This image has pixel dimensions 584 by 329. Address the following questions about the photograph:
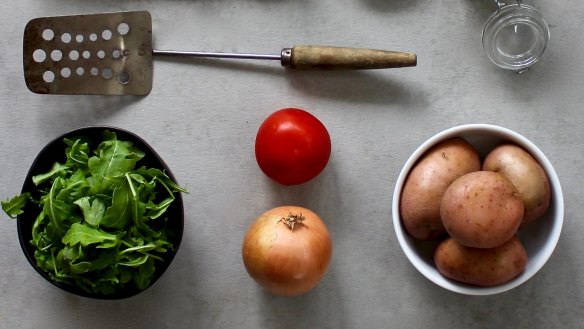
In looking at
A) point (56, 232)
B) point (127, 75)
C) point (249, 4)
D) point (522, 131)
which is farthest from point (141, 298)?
point (522, 131)

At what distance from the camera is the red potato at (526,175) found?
81 centimetres

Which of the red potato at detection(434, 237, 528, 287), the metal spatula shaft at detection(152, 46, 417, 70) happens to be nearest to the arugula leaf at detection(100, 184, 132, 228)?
the metal spatula shaft at detection(152, 46, 417, 70)

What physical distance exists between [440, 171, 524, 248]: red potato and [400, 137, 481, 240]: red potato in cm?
4

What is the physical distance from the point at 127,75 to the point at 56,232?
0.87 ft

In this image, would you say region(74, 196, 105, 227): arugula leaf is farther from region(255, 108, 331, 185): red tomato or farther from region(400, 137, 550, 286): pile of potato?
region(400, 137, 550, 286): pile of potato

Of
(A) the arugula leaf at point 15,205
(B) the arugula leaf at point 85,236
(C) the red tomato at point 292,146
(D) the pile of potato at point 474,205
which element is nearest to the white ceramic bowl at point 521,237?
(D) the pile of potato at point 474,205

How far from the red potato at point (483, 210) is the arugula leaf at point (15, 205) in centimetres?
51

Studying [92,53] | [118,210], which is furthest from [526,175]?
[92,53]

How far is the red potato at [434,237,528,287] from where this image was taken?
80 centimetres

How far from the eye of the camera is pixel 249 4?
0.94 metres

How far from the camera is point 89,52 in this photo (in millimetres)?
932

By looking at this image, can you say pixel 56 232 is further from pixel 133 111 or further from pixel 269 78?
pixel 269 78

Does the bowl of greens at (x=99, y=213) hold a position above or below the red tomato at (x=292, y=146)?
below

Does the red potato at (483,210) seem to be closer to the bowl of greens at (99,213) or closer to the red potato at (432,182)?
the red potato at (432,182)
